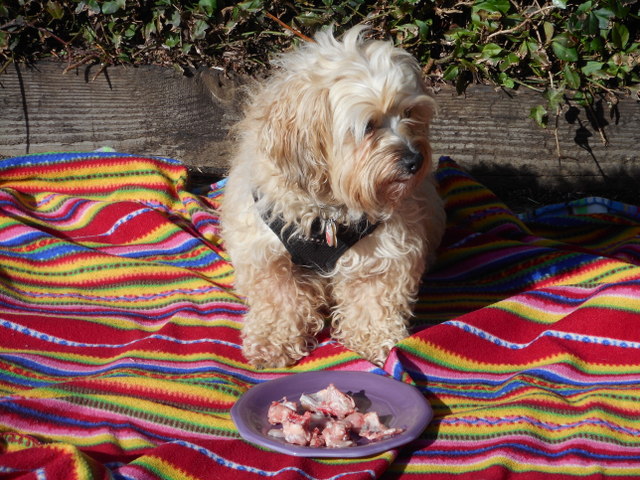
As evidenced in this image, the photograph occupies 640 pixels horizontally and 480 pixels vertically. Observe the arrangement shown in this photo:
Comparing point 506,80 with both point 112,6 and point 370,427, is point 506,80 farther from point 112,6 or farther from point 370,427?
point 370,427

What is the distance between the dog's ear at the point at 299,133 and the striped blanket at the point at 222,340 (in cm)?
80

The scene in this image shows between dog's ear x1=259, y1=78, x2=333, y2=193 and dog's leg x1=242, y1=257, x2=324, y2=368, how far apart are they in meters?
0.47

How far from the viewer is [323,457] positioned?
8.17ft

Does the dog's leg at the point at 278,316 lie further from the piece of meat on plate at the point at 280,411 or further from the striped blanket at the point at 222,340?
the piece of meat on plate at the point at 280,411

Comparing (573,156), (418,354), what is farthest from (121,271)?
(573,156)

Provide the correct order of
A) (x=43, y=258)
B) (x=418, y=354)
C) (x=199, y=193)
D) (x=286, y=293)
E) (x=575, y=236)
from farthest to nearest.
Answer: (x=199, y=193)
(x=575, y=236)
(x=43, y=258)
(x=286, y=293)
(x=418, y=354)

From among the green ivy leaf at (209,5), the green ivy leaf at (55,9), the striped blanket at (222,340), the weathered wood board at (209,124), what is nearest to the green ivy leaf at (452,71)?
the weathered wood board at (209,124)

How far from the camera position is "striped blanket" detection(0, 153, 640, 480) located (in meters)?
2.53

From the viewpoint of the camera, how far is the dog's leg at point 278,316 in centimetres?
321

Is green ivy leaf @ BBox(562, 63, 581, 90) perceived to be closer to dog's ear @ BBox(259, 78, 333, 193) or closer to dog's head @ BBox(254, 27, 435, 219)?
dog's head @ BBox(254, 27, 435, 219)

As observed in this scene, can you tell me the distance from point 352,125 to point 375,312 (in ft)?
2.92

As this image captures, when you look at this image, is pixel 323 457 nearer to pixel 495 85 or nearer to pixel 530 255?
pixel 530 255

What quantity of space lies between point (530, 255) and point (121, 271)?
2.06 m

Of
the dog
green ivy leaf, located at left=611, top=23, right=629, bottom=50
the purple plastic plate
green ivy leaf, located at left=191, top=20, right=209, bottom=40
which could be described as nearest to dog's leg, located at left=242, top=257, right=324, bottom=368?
the dog
